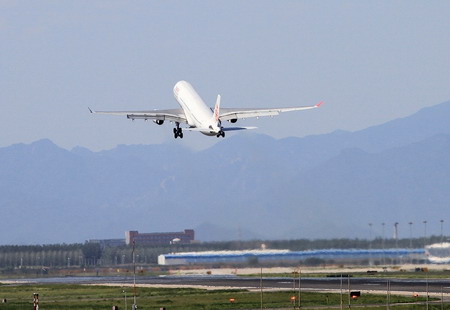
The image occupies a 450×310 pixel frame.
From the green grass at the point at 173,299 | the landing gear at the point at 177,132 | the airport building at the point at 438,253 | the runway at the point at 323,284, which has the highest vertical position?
the landing gear at the point at 177,132

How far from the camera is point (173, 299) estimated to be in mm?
142000

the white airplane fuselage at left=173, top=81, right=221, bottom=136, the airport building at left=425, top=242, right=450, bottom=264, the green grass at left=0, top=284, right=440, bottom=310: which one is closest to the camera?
the green grass at left=0, top=284, right=440, bottom=310

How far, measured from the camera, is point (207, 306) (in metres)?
131

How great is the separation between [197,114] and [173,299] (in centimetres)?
2594

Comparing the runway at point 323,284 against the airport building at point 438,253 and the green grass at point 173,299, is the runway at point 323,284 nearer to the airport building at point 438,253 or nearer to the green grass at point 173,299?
the green grass at point 173,299

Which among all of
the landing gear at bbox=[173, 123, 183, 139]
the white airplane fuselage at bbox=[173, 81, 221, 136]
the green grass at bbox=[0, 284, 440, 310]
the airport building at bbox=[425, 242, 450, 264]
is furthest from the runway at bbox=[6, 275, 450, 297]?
the white airplane fuselage at bbox=[173, 81, 221, 136]

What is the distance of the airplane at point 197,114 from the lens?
149 metres

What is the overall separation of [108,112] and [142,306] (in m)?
35.7

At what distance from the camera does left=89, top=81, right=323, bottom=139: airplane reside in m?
149

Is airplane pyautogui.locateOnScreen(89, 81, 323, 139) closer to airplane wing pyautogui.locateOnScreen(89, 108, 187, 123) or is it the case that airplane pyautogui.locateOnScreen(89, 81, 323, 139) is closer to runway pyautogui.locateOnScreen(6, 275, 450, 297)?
airplane wing pyautogui.locateOnScreen(89, 108, 187, 123)

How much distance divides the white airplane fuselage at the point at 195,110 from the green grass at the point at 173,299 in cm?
1949

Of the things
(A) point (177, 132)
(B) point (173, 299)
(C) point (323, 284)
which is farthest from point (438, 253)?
(B) point (173, 299)

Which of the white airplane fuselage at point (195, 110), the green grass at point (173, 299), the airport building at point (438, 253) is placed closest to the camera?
the green grass at point (173, 299)

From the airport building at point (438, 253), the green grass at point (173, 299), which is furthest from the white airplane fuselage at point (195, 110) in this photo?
the airport building at point (438, 253)
